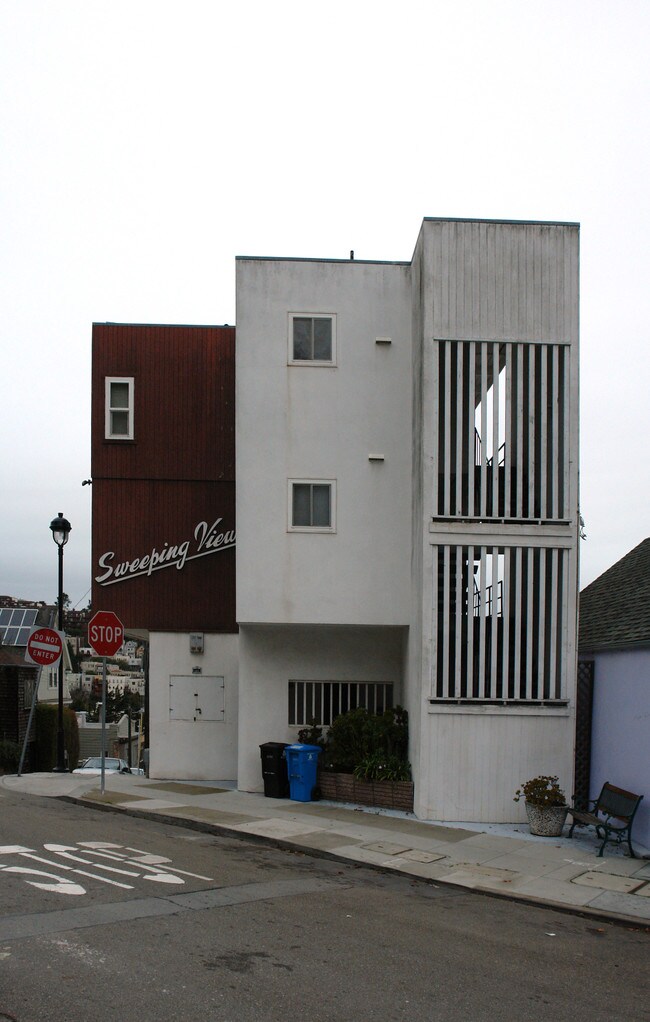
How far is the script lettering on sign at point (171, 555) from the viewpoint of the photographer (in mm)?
18266

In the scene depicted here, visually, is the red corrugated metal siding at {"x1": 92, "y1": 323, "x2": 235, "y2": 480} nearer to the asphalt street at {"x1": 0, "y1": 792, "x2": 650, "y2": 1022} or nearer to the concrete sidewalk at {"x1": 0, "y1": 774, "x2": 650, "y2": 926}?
the concrete sidewalk at {"x1": 0, "y1": 774, "x2": 650, "y2": 926}

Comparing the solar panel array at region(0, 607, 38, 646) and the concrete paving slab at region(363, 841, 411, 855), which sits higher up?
the solar panel array at region(0, 607, 38, 646)

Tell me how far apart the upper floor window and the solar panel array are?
17573mm

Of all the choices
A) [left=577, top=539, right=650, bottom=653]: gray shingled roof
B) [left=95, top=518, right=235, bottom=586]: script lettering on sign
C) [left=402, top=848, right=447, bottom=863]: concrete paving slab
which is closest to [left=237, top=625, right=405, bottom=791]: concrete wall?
[left=95, top=518, right=235, bottom=586]: script lettering on sign

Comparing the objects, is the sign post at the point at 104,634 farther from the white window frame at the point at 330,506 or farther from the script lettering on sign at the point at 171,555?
the white window frame at the point at 330,506

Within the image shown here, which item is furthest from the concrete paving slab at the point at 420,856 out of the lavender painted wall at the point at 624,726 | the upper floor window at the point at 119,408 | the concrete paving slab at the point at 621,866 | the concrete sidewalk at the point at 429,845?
the upper floor window at the point at 119,408

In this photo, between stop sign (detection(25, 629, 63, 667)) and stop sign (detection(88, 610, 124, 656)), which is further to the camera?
stop sign (detection(25, 629, 63, 667))

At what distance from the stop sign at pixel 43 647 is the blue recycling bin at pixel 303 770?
5.21 metres

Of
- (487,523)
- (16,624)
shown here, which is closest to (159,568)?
(487,523)

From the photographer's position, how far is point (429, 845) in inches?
471

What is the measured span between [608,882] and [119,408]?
1234cm

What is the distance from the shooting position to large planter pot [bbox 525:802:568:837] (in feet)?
41.8

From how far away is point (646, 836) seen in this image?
1159 centimetres

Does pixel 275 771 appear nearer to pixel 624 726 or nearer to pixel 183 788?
pixel 183 788
